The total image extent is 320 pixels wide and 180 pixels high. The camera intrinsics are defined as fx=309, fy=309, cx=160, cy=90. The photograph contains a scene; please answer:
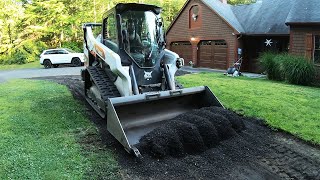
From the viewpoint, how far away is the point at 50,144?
18.2 ft

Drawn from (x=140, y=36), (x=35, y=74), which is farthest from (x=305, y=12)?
(x=35, y=74)

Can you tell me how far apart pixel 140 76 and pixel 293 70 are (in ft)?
32.8

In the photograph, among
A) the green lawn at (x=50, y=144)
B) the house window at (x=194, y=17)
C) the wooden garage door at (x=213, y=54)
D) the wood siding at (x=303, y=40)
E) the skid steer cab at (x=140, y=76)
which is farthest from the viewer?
the house window at (x=194, y=17)

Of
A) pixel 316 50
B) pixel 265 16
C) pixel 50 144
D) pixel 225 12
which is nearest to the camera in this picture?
pixel 50 144

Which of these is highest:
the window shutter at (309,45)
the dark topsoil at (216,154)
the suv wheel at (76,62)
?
the window shutter at (309,45)

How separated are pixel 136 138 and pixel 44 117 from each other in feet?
9.19

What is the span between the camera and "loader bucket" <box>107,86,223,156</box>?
17.4ft

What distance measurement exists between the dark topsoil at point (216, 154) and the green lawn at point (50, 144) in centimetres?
37

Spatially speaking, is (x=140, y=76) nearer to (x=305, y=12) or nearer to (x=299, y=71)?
(x=299, y=71)

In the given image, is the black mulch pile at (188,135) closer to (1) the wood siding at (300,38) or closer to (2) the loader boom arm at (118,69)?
(2) the loader boom arm at (118,69)

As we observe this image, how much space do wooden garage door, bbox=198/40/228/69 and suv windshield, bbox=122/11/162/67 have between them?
15.1 meters

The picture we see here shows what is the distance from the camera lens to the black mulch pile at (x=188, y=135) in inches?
204

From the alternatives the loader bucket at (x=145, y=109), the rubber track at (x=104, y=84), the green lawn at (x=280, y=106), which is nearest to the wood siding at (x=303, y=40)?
the green lawn at (x=280, y=106)

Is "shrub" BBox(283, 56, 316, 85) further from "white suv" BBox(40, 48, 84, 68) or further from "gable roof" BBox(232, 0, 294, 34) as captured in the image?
"white suv" BBox(40, 48, 84, 68)
